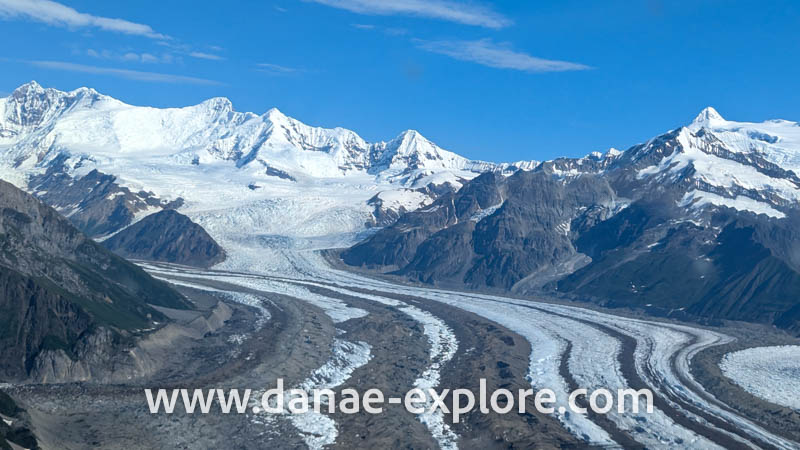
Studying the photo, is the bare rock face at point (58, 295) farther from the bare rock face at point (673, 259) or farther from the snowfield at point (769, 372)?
the bare rock face at point (673, 259)

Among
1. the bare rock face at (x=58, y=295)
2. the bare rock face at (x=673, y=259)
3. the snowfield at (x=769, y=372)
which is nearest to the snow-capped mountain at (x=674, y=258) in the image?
the bare rock face at (x=673, y=259)

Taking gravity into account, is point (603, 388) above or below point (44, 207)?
below

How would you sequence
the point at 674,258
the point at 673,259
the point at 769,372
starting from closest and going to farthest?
the point at 769,372 → the point at 673,259 → the point at 674,258

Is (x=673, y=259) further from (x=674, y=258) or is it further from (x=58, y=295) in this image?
(x=58, y=295)

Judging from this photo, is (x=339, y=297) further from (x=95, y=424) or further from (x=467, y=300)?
(x=95, y=424)

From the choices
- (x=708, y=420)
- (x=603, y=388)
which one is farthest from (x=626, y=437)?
(x=603, y=388)

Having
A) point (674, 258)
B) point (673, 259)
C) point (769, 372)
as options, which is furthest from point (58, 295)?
point (674, 258)
